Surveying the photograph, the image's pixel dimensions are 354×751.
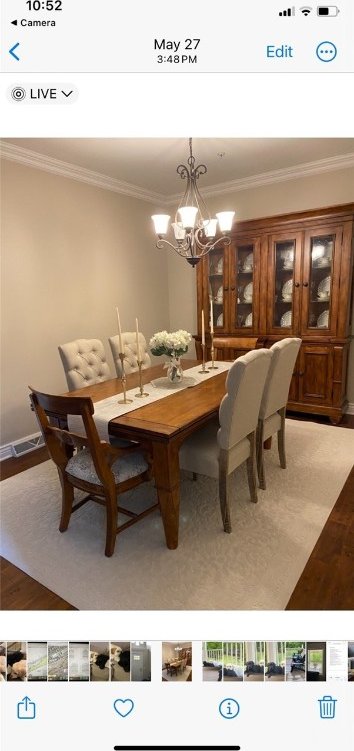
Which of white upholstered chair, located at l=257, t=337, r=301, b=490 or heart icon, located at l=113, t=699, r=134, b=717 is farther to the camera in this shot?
white upholstered chair, located at l=257, t=337, r=301, b=490

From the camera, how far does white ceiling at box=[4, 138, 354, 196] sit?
256cm

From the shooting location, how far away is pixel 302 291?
A: 10.7 ft

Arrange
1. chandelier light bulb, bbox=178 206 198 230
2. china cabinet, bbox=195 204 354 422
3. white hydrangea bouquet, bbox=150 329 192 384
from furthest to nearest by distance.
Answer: china cabinet, bbox=195 204 354 422 → white hydrangea bouquet, bbox=150 329 192 384 → chandelier light bulb, bbox=178 206 198 230

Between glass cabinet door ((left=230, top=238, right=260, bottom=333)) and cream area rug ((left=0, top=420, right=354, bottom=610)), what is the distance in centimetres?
166

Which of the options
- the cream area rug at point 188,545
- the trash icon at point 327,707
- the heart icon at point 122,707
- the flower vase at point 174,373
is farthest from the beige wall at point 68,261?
the trash icon at point 327,707

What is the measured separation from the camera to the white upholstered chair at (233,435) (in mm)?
1632

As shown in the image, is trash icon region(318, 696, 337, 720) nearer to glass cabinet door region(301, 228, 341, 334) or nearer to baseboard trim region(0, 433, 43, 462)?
baseboard trim region(0, 433, 43, 462)

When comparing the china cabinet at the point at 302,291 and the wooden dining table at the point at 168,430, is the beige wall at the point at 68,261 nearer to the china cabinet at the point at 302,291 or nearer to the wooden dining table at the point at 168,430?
the china cabinet at the point at 302,291

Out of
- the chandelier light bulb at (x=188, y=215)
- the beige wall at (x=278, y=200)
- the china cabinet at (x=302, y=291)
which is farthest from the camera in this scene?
the beige wall at (x=278, y=200)

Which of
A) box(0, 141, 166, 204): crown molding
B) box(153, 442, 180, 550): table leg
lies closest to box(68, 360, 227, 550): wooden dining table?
box(153, 442, 180, 550): table leg

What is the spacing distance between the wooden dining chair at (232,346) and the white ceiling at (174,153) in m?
1.56

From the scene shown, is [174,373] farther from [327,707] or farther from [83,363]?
[327,707]

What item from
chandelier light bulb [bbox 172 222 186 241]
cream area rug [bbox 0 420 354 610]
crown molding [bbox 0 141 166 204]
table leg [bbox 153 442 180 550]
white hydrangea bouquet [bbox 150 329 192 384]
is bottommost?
cream area rug [bbox 0 420 354 610]
